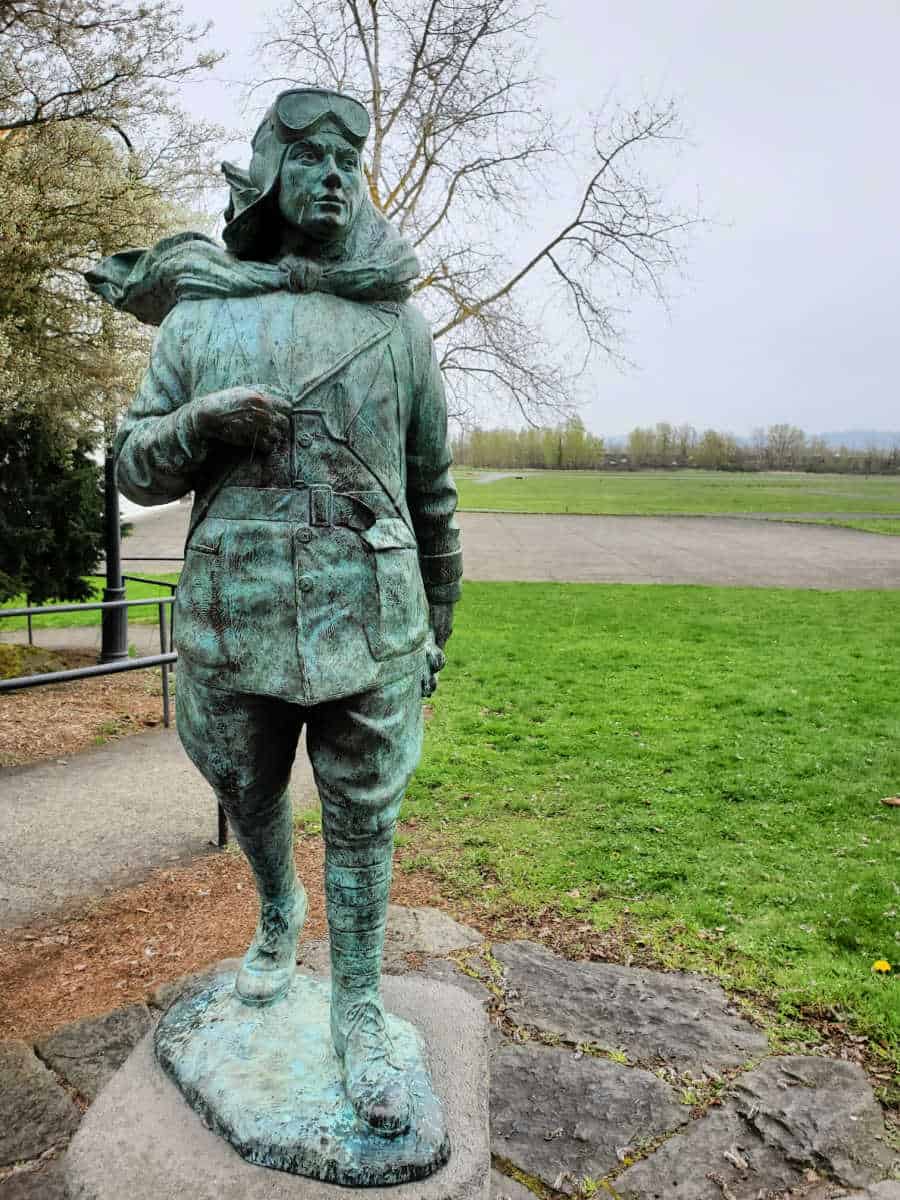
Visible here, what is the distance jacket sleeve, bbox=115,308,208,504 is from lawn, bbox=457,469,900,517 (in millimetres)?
29637

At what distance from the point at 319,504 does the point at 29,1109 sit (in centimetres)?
214

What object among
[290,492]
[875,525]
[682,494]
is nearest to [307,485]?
[290,492]

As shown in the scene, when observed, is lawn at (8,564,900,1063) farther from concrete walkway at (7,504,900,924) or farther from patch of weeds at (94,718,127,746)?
patch of weeds at (94,718,127,746)

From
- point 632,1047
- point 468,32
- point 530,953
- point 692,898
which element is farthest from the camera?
point 468,32

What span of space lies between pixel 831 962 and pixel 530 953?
1257 mm

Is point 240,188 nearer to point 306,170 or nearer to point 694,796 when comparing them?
point 306,170

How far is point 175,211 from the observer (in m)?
8.74

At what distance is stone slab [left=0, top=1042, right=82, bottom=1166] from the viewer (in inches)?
103

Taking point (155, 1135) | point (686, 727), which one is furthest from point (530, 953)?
point (686, 727)

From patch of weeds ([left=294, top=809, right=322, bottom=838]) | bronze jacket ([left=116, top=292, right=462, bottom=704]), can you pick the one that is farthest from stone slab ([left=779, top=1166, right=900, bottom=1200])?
patch of weeds ([left=294, top=809, right=322, bottom=838])

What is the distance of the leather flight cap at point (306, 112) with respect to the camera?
1990 millimetres

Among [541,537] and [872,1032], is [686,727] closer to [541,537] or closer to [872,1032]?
[872,1032]

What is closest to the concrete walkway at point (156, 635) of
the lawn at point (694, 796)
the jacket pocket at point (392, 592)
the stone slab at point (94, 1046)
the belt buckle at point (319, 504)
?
the stone slab at point (94, 1046)

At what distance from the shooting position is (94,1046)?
3078 millimetres
